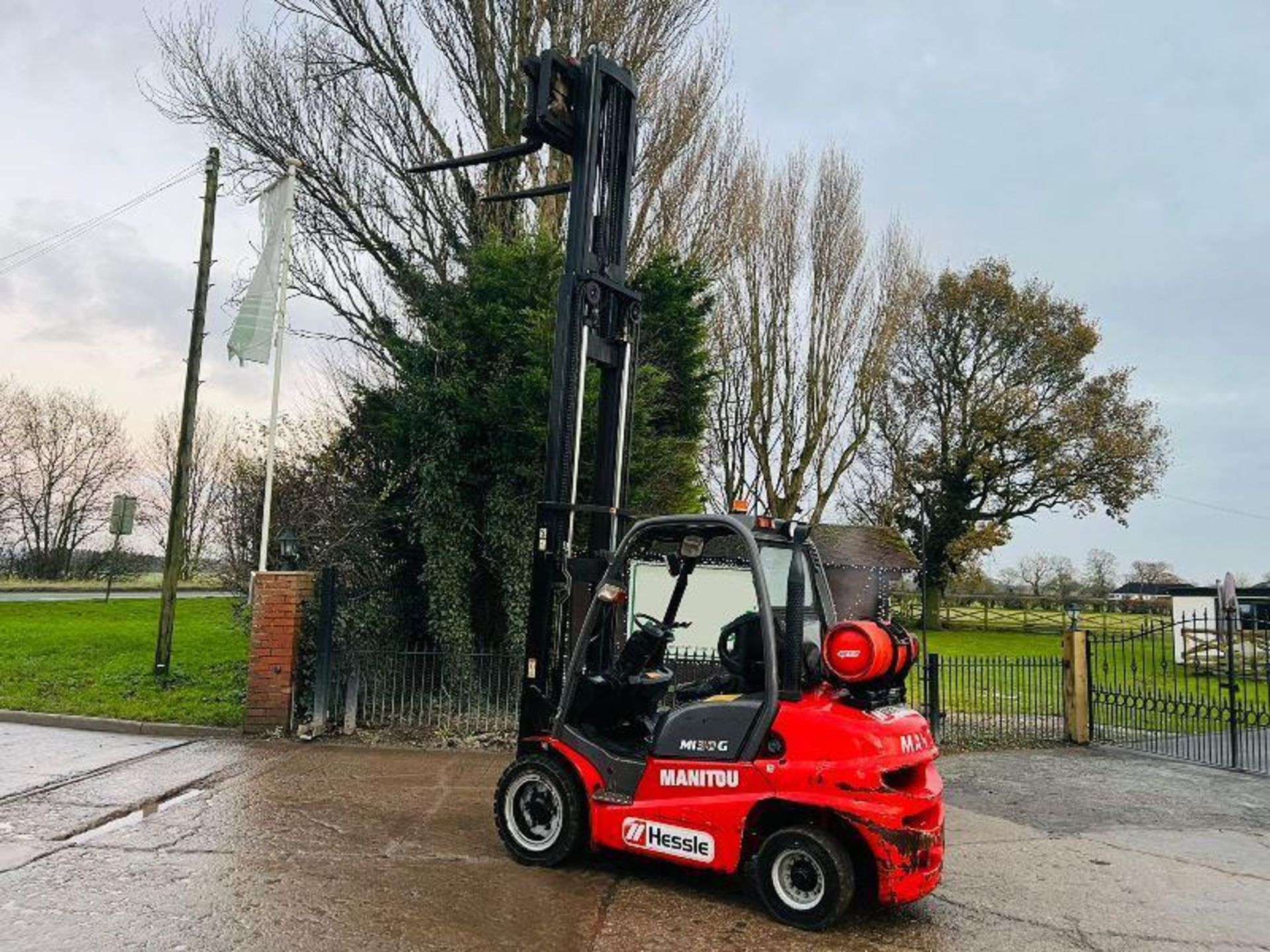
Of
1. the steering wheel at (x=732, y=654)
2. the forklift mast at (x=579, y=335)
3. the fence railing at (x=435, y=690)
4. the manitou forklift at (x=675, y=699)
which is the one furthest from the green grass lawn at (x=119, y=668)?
the steering wheel at (x=732, y=654)

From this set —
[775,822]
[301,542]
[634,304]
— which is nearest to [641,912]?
[775,822]

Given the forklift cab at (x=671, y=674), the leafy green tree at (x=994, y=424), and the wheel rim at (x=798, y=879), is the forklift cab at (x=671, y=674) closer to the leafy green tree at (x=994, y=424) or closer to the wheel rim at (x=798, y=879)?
the wheel rim at (x=798, y=879)

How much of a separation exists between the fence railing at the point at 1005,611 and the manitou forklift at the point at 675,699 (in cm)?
2540

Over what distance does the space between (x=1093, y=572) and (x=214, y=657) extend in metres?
49.1

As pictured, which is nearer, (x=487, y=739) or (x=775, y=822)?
(x=775, y=822)

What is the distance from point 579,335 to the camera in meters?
6.66

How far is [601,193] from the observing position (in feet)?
24.2

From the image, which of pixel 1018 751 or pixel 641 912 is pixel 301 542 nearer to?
pixel 641 912

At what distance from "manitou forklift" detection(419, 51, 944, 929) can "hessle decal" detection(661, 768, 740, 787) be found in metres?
0.01

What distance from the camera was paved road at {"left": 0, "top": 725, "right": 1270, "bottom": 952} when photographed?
4.72 m

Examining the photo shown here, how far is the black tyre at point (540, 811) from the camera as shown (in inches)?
222

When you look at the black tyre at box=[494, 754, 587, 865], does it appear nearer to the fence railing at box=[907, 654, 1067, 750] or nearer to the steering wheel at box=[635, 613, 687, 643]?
the steering wheel at box=[635, 613, 687, 643]

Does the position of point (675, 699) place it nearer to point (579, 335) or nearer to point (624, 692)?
point (624, 692)

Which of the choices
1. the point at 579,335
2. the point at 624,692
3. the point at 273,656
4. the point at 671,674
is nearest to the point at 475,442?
the point at 273,656
